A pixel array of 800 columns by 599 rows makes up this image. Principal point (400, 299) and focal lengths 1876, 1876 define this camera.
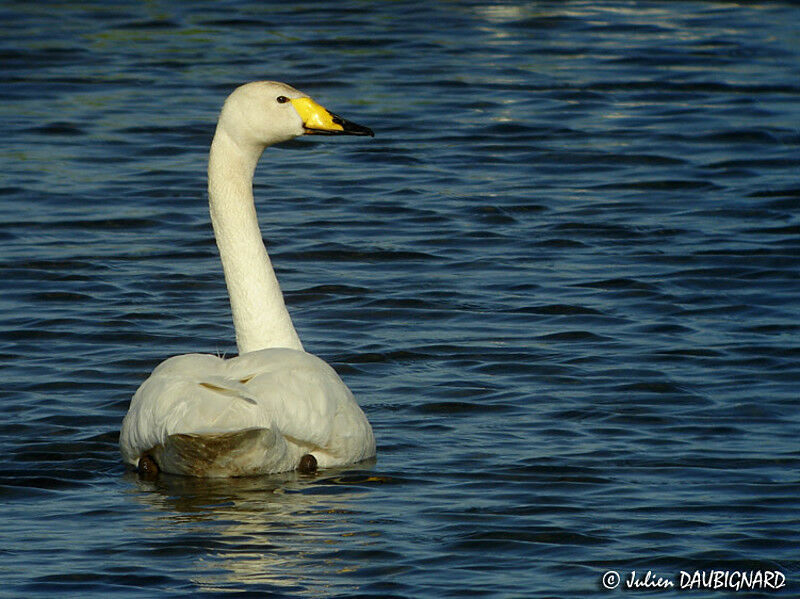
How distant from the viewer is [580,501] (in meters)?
7.60

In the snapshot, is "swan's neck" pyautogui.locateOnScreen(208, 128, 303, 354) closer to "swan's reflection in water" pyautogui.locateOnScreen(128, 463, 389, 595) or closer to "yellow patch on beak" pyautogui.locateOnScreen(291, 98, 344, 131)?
"yellow patch on beak" pyautogui.locateOnScreen(291, 98, 344, 131)

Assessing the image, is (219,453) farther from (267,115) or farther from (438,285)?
(438,285)

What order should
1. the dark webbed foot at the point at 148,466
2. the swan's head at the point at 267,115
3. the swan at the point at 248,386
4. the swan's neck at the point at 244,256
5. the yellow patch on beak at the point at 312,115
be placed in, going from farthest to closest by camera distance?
the yellow patch on beak at the point at 312,115 → the swan's head at the point at 267,115 → the swan's neck at the point at 244,256 → the dark webbed foot at the point at 148,466 → the swan at the point at 248,386

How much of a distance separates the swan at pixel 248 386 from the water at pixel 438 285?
152 millimetres

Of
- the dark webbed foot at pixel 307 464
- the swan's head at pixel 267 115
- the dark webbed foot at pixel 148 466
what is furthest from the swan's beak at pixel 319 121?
the dark webbed foot at pixel 148 466

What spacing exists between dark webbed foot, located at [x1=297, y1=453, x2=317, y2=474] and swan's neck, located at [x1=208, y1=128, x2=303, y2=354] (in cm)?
95

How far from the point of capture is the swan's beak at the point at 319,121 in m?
9.10

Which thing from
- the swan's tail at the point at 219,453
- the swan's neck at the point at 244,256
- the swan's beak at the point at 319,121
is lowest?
the swan's tail at the point at 219,453

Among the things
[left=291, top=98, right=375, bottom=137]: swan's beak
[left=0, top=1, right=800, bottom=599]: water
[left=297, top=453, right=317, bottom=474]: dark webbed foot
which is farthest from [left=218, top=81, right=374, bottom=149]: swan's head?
[left=297, top=453, right=317, bottom=474]: dark webbed foot

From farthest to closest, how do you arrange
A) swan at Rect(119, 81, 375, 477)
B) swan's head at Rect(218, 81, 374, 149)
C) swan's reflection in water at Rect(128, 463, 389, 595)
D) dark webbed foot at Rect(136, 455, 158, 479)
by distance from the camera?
swan's head at Rect(218, 81, 374, 149) < dark webbed foot at Rect(136, 455, 158, 479) < swan at Rect(119, 81, 375, 477) < swan's reflection in water at Rect(128, 463, 389, 595)

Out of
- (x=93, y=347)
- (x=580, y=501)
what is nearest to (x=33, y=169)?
(x=93, y=347)

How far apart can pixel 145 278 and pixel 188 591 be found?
A: 550 cm

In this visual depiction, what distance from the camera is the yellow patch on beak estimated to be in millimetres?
9094

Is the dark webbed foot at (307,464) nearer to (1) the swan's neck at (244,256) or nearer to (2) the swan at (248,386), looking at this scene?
(2) the swan at (248,386)
